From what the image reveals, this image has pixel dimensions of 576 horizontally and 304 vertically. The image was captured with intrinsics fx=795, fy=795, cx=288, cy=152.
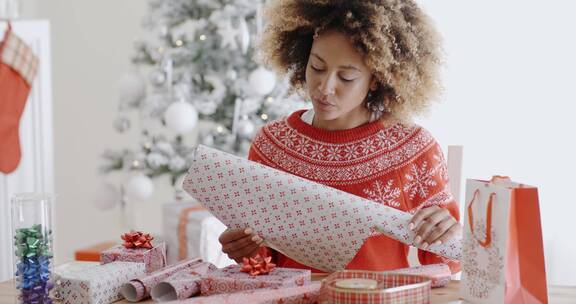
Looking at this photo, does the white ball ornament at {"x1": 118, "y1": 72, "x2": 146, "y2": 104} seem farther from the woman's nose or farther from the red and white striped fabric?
the woman's nose

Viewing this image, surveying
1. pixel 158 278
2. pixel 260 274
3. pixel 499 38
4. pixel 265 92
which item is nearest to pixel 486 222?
pixel 260 274

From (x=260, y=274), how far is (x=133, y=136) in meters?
3.38

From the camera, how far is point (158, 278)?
5.22ft

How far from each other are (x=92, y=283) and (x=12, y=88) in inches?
93.2

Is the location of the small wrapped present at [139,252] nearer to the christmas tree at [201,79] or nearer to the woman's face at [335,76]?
the woman's face at [335,76]

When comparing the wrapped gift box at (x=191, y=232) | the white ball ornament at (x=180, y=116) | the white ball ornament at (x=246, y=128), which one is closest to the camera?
the wrapped gift box at (x=191, y=232)

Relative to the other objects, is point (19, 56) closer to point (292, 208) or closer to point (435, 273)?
point (292, 208)

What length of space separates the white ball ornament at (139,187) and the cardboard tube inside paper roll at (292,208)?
2.19 m

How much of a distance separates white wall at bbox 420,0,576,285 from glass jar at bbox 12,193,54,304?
235 centimetres

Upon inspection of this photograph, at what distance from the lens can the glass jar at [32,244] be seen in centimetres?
146

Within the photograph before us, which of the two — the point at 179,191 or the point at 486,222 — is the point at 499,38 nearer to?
the point at 179,191

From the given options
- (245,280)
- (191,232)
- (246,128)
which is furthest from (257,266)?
(246,128)

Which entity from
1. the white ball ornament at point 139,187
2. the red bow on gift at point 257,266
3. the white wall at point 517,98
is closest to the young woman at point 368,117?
the red bow on gift at point 257,266

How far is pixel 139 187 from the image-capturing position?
12.6ft
